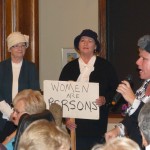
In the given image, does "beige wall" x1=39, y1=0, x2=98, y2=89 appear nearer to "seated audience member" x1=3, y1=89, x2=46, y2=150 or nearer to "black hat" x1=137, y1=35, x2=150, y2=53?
"black hat" x1=137, y1=35, x2=150, y2=53

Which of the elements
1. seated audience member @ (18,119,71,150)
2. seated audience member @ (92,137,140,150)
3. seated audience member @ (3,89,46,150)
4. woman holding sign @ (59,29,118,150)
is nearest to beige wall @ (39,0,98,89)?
woman holding sign @ (59,29,118,150)

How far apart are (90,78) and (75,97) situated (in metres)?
0.30

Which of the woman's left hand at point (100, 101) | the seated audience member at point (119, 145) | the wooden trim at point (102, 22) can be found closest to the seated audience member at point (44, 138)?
the seated audience member at point (119, 145)

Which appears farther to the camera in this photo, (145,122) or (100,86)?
(100,86)

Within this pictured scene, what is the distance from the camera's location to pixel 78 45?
435 centimetres

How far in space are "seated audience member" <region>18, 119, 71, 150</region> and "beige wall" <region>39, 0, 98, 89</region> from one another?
3560 millimetres

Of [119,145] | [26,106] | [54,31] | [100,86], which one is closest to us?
[119,145]

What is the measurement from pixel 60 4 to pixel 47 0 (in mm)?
181

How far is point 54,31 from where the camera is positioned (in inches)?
222

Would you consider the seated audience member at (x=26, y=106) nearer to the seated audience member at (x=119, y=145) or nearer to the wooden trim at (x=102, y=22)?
the seated audience member at (x=119, y=145)

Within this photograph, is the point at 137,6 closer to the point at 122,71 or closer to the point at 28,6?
the point at 122,71

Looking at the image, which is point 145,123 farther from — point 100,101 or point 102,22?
point 102,22

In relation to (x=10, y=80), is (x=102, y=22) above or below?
above

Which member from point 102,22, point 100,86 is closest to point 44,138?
point 100,86
